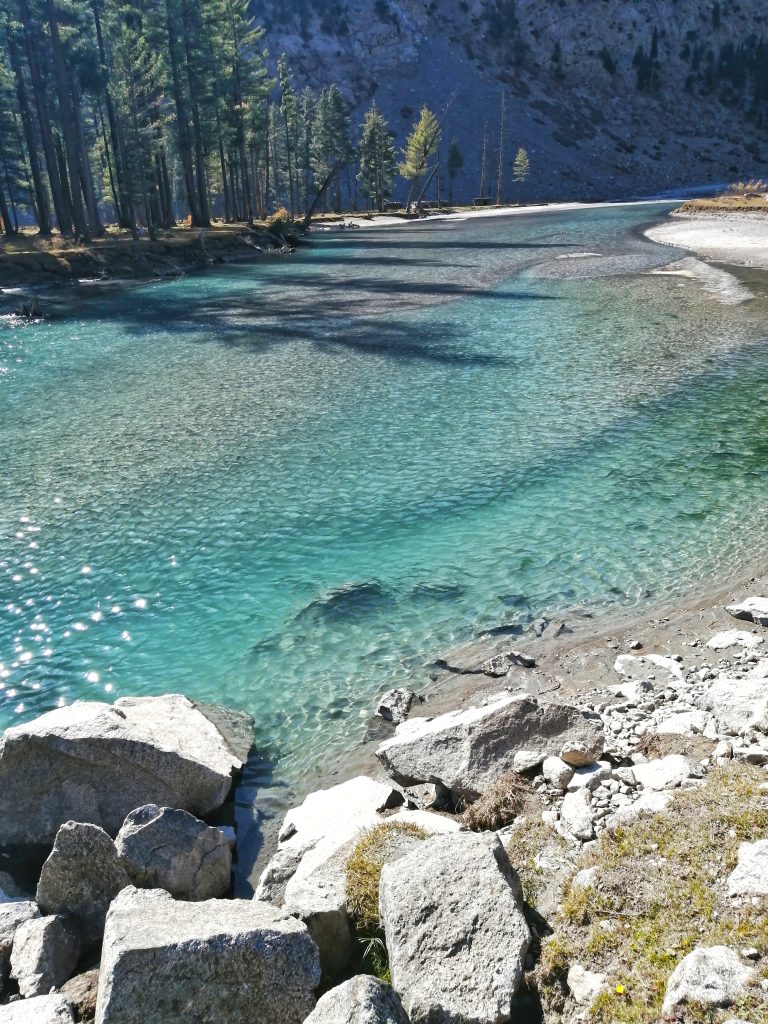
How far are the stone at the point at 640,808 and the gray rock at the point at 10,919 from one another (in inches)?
211

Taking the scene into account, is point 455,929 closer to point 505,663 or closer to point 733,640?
point 505,663

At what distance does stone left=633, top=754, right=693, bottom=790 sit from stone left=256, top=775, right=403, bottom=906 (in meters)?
2.60

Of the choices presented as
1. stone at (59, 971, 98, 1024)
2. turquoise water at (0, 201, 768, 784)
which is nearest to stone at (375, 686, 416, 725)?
turquoise water at (0, 201, 768, 784)

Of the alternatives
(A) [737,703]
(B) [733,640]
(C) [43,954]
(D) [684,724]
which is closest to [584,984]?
(D) [684,724]

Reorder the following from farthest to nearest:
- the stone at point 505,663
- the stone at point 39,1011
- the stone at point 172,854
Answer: the stone at point 505,663 → the stone at point 172,854 → the stone at point 39,1011

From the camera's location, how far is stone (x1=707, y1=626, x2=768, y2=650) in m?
11.4

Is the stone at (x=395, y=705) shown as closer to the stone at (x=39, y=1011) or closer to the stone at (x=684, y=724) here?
the stone at (x=684, y=724)

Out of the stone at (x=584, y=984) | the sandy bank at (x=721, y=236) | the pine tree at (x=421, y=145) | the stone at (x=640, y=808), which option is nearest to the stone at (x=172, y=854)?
the stone at (x=584, y=984)

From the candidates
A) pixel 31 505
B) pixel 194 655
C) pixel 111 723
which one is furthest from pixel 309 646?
pixel 31 505

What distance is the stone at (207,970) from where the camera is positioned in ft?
17.5

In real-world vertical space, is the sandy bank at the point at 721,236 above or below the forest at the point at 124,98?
below

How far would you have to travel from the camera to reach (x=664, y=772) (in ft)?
24.7

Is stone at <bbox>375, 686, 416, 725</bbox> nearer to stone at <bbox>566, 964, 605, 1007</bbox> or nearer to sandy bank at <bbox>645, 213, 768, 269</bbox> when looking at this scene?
stone at <bbox>566, 964, 605, 1007</bbox>

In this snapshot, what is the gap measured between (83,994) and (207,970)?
135 cm
